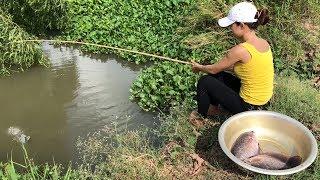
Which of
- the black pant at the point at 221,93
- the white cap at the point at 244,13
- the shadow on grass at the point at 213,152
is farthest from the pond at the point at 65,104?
the white cap at the point at 244,13

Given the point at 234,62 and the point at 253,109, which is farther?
the point at 253,109

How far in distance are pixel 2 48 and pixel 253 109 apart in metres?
4.42

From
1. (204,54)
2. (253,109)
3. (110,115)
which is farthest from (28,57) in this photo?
(253,109)

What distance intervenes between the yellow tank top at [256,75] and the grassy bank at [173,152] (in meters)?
0.64

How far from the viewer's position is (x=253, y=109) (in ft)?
16.8

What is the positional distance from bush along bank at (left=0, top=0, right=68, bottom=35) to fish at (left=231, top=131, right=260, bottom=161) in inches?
182

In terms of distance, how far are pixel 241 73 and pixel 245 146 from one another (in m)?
0.77

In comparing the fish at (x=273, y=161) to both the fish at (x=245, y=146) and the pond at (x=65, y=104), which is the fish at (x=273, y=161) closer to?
the fish at (x=245, y=146)

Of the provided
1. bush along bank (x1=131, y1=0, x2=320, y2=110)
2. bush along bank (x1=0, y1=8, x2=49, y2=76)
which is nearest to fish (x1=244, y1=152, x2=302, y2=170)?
bush along bank (x1=131, y1=0, x2=320, y2=110)

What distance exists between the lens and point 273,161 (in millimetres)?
4766

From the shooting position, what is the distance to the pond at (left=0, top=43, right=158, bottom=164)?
6207mm

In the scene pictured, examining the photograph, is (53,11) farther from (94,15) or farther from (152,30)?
(152,30)

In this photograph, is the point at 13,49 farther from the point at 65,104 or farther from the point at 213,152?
the point at 213,152

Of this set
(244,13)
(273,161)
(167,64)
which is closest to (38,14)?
(167,64)
